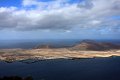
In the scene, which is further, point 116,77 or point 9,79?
point 116,77

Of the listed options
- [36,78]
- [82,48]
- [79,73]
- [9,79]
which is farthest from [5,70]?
[82,48]

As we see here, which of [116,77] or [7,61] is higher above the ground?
[7,61]

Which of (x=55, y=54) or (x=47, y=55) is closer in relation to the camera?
(x=47, y=55)

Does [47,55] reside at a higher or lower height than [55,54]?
lower

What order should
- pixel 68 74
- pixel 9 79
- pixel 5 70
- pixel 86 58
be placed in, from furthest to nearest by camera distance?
1. pixel 86 58
2. pixel 5 70
3. pixel 68 74
4. pixel 9 79

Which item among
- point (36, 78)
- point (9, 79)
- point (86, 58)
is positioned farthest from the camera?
point (86, 58)

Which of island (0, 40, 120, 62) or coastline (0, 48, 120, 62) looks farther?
island (0, 40, 120, 62)

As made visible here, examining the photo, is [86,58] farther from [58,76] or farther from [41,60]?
[58,76]

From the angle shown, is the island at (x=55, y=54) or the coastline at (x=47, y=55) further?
the island at (x=55, y=54)

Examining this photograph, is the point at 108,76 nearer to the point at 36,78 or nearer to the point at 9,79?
the point at 36,78

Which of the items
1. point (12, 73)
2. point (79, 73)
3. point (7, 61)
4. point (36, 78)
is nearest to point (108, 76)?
point (79, 73)
